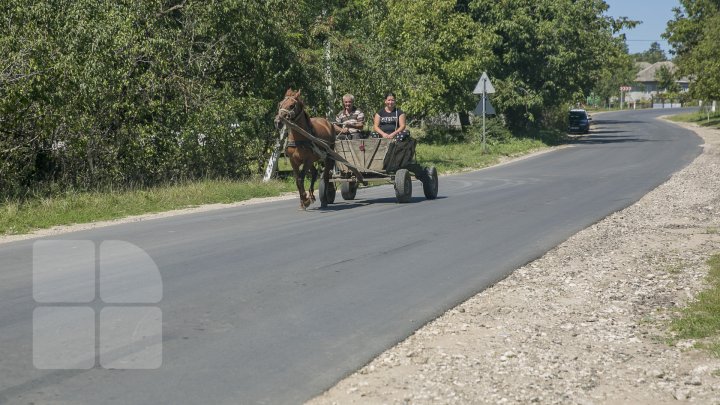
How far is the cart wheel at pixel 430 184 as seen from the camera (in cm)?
1902

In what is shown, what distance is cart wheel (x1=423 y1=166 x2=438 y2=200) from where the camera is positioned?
749 inches

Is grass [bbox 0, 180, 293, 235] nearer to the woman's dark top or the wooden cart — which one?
the wooden cart

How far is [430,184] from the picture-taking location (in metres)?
19.2

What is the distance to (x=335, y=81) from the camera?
93.5ft

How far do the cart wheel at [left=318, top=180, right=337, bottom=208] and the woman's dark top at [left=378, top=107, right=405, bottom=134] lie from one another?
5.20ft

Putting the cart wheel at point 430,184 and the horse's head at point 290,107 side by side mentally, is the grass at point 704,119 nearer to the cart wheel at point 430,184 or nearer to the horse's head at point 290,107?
the cart wheel at point 430,184

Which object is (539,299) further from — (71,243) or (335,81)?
(335,81)

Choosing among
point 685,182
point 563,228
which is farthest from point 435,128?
point 563,228

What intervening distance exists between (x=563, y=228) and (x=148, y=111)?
1160 centimetres

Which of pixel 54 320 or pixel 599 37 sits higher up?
pixel 599 37

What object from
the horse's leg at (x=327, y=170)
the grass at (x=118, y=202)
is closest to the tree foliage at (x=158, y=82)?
the grass at (x=118, y=202)

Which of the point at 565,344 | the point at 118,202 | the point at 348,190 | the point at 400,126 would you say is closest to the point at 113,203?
the point at 118,202

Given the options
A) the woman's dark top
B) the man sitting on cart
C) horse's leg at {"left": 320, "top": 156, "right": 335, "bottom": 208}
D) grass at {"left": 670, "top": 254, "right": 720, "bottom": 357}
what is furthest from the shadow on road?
grass at {"left": 670, "top": 254, "right": 720, "bottom": 357}

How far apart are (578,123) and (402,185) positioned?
52602mm
